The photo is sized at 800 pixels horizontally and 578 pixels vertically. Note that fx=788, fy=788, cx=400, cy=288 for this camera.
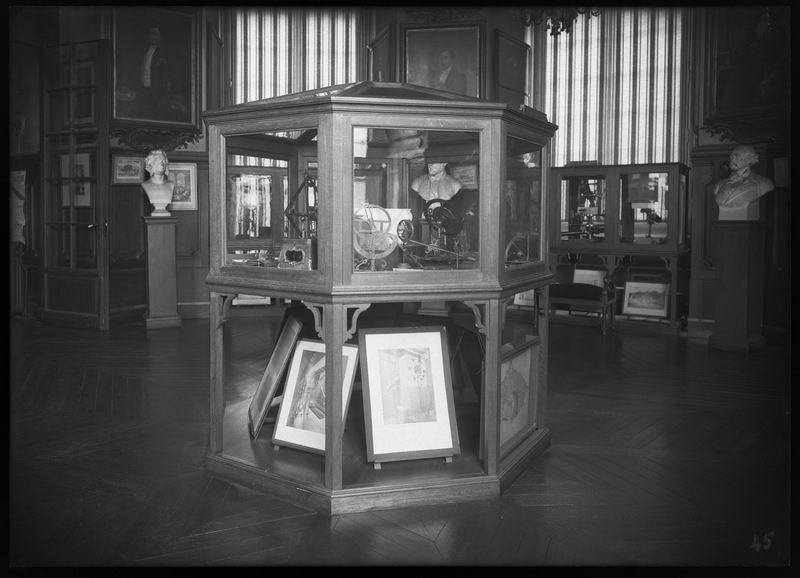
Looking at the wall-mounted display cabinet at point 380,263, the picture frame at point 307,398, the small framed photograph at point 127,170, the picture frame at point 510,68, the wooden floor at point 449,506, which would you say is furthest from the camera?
the picture frame at point 510,68

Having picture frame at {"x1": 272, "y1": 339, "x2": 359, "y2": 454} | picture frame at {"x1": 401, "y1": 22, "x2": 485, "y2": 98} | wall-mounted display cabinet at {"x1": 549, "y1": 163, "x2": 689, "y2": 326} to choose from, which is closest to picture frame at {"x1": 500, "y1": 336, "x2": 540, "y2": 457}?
picture frame at {"x1": 272, "y1": 339, "x2": 359, "y2": 454}

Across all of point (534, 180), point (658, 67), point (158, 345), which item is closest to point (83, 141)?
point (158, 345)

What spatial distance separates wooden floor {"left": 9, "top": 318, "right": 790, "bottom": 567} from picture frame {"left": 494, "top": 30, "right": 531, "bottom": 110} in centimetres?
482

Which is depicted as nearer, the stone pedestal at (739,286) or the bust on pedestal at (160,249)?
the stone pedestal at (739,286)

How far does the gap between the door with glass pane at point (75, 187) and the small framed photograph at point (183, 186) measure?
3.53 ft

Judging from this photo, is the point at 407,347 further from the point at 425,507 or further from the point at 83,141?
the point at 83,141

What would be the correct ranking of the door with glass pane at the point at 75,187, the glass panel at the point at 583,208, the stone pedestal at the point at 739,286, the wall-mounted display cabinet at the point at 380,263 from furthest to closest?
the glass panel at the point at 583,208 → the door with glass pane at the point at 75,187 → the stone pedestal at the point at 739,286 → the wall-mounted display cabinet at the point at 380,263

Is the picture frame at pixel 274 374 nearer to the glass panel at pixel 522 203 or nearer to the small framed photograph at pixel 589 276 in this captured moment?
the glass panel at pixel 522 203

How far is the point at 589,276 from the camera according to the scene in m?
8.78

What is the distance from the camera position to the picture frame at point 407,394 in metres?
3.29

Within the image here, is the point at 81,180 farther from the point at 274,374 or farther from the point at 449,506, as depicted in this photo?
the point at 449,506

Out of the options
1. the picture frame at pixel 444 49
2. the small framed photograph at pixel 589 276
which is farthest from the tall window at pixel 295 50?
the small framed photograph at pixel 589 276

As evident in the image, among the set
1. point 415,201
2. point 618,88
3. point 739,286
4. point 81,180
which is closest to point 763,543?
point 415,201

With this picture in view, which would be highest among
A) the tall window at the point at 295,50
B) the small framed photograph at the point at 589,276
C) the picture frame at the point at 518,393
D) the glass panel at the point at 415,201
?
the tall window at the point at 295,50
